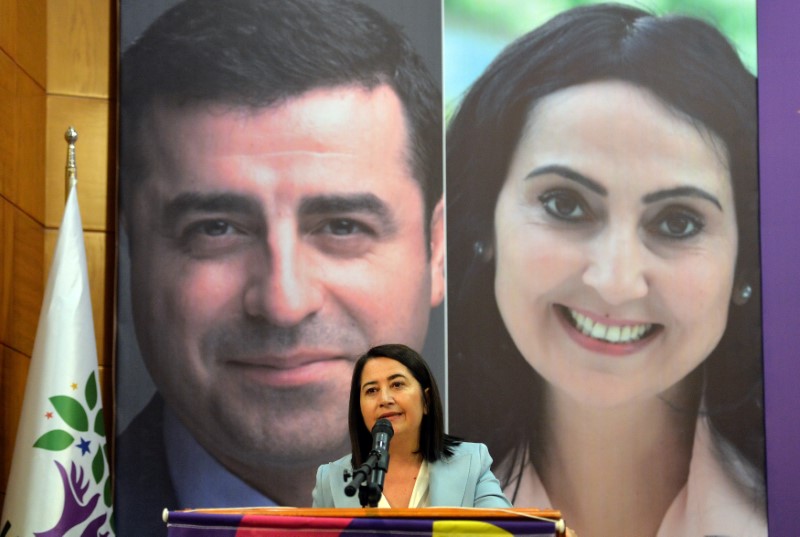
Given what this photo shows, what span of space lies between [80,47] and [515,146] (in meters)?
1.54

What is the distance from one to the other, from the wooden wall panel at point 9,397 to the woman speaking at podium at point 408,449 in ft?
4.54

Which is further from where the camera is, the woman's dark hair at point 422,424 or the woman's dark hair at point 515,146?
the woman's dark hair at point 515,146

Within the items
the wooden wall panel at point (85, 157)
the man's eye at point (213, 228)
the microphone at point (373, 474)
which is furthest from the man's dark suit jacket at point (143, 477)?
the microphone at point (373, 474)

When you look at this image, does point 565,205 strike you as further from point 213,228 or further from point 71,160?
point 71,160

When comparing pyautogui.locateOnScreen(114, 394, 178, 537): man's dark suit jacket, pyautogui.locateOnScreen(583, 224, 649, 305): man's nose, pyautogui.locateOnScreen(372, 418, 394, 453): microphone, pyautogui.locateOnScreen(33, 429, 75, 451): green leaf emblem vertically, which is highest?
pyautogui.locateOnScreen(583, 224, 649, 305): man's nose

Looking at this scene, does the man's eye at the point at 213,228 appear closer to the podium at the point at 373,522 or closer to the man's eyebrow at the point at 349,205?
the man's eyebrow at the point at 349,205

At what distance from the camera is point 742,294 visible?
4402mm

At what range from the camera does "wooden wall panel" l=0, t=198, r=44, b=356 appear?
3906 mm

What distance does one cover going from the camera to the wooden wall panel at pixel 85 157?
4.21 m

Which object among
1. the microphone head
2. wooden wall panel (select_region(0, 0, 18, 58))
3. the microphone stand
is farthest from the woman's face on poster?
the microphone stand

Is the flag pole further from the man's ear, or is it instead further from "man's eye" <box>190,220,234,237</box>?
the man's ear

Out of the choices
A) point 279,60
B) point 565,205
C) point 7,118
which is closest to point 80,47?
point 7,118

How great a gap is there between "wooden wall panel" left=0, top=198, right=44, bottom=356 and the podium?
1.90 meters

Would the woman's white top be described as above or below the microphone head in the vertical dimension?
below
